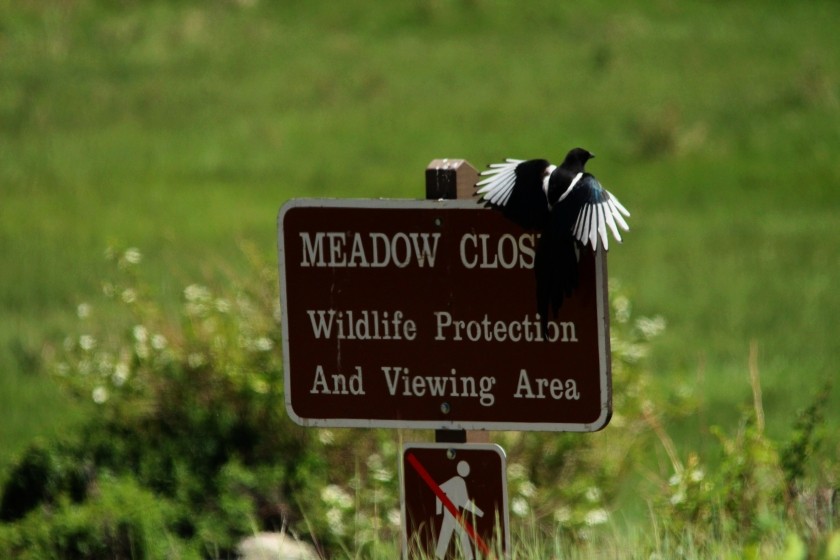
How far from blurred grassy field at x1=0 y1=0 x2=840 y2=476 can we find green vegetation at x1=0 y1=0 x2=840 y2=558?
0.17 ft

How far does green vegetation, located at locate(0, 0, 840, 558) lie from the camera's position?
5.86 meters

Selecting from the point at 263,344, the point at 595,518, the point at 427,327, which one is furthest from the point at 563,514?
the point at 427,327

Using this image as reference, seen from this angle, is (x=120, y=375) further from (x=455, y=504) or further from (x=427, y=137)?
(x=427, y=137)

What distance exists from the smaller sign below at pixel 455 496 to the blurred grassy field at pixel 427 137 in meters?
3.56

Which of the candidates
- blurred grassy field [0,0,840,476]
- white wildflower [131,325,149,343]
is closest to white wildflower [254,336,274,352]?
white wildflower [131,325,149,343]

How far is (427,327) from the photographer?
3607 millimetres

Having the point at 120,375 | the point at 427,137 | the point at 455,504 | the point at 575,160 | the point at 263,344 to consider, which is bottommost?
the point at 455,504

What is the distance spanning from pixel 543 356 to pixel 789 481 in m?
1.66

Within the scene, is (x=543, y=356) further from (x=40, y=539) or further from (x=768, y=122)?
(x=768, y=122)

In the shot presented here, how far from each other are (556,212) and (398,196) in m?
13.4

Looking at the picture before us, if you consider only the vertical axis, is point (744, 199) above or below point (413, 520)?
above

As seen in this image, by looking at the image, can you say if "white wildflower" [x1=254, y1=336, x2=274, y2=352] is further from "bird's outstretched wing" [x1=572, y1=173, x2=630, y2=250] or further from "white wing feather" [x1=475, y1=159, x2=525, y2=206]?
"bird's outstretched wing" [x1=572, y1=173, x2=630, y2=250]

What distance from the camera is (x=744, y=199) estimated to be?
16219mm

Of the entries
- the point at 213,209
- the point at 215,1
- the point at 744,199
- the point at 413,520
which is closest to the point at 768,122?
the point at 744,199
